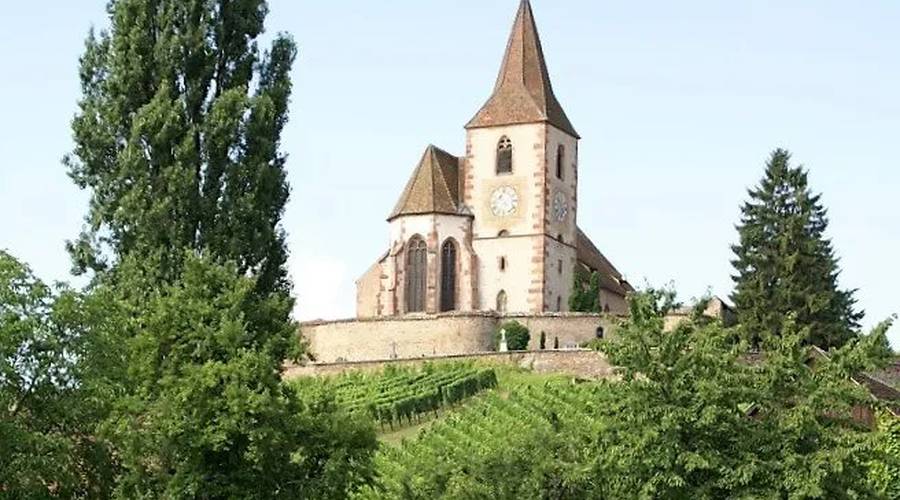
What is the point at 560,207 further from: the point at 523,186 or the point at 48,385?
the point at 48,385

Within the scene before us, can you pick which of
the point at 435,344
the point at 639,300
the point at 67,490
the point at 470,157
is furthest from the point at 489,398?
the point at 67,490

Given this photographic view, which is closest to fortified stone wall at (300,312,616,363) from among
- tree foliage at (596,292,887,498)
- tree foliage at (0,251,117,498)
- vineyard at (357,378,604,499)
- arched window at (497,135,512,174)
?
vineyard at (357,378,604,499)

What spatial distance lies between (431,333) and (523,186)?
27.1 feet

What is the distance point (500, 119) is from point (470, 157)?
71.2 inches

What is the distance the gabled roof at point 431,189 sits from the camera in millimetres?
76000

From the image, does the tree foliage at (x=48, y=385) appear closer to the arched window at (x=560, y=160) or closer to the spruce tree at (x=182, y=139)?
the spruce tree at (x=182, y=139)

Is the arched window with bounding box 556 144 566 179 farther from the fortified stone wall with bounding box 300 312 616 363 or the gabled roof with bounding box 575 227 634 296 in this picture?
the fortified stone wall with bounding box 300 312 616 363

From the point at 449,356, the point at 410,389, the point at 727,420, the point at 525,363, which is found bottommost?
the point at 727,420

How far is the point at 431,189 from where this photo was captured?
250ft

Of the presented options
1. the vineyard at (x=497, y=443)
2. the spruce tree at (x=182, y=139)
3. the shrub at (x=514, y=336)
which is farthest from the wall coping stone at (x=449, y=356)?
the spruce tree at (x=182, y=139)

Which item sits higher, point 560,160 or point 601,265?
point 560,160

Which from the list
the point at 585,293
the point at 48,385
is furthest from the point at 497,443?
the point at 585,293

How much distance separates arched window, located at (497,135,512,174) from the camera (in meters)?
76.3

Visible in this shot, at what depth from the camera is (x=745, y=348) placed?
3562 centimetres
